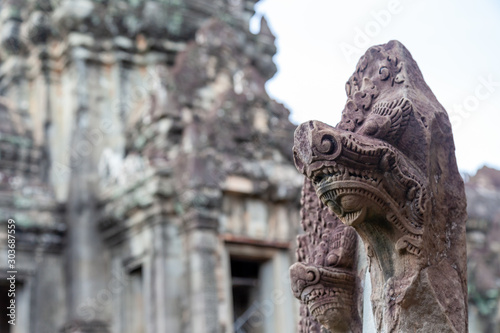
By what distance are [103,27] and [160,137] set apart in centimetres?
308

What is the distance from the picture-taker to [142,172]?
462 inches

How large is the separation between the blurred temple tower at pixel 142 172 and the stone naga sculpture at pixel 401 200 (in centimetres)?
794

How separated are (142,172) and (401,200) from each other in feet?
29.5

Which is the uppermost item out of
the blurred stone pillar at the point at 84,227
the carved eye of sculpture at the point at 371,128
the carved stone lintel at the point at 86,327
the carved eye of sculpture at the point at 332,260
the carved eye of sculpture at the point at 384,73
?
the blurred stone pillar at the point at 84,227

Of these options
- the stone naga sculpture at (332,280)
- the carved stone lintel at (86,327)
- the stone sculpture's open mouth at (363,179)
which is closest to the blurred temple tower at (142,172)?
the carved stone lintel at (86,327)

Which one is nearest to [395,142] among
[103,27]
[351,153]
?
[351,153]

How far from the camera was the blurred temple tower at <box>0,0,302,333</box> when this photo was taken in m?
11.3

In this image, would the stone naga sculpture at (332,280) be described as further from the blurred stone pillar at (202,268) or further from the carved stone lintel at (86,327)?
the carved stone lintel at (86,327)

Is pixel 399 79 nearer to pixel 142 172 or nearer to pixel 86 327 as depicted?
pixel 142 172

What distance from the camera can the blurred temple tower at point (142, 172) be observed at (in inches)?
446

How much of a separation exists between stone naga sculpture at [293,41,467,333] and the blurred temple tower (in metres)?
7.94

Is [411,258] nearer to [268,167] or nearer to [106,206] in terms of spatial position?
[268,167]

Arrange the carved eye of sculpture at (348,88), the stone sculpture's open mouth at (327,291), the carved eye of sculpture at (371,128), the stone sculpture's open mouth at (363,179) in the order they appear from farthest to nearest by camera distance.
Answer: the carved eye of sculpture at (348,88), the stone sculpture's open mouth at (327,291), the carved eye of sculpture at (371,128), the stone sculpture's open mouth at (363,179)

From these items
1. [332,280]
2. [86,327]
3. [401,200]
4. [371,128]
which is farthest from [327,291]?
[86,327]
